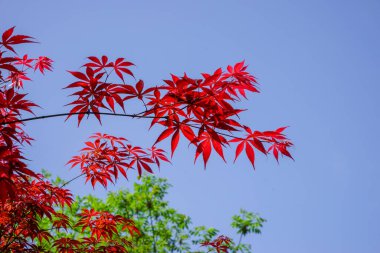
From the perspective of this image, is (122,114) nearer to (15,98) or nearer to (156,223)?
(15,98)

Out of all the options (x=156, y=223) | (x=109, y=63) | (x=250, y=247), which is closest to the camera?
(x=109, y=63)

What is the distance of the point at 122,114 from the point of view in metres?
2.13

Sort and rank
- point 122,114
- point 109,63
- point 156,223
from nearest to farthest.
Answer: point 122,114 → point 109,63 → point 156,223

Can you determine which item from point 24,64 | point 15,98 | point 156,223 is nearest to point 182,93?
point 15,98

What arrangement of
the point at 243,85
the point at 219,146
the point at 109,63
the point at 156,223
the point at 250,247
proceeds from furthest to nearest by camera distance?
the point at 156,223
the point at 250,247
the point at 109,63
the point at 243,85
the point at 219,146

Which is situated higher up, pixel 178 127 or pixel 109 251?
pixel 178 127

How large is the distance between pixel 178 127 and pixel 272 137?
65cm

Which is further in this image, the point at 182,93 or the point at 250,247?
the point at 250,247

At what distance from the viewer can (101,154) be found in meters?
3.64

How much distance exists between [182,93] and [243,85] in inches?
24.0

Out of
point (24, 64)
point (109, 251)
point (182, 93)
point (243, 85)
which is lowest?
point (109, 251)

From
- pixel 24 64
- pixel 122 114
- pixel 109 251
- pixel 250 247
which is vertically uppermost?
pixel 250 247

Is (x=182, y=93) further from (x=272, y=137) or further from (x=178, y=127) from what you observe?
(x=272, y=137)

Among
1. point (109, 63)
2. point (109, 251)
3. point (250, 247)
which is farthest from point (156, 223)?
point (109, 63)
